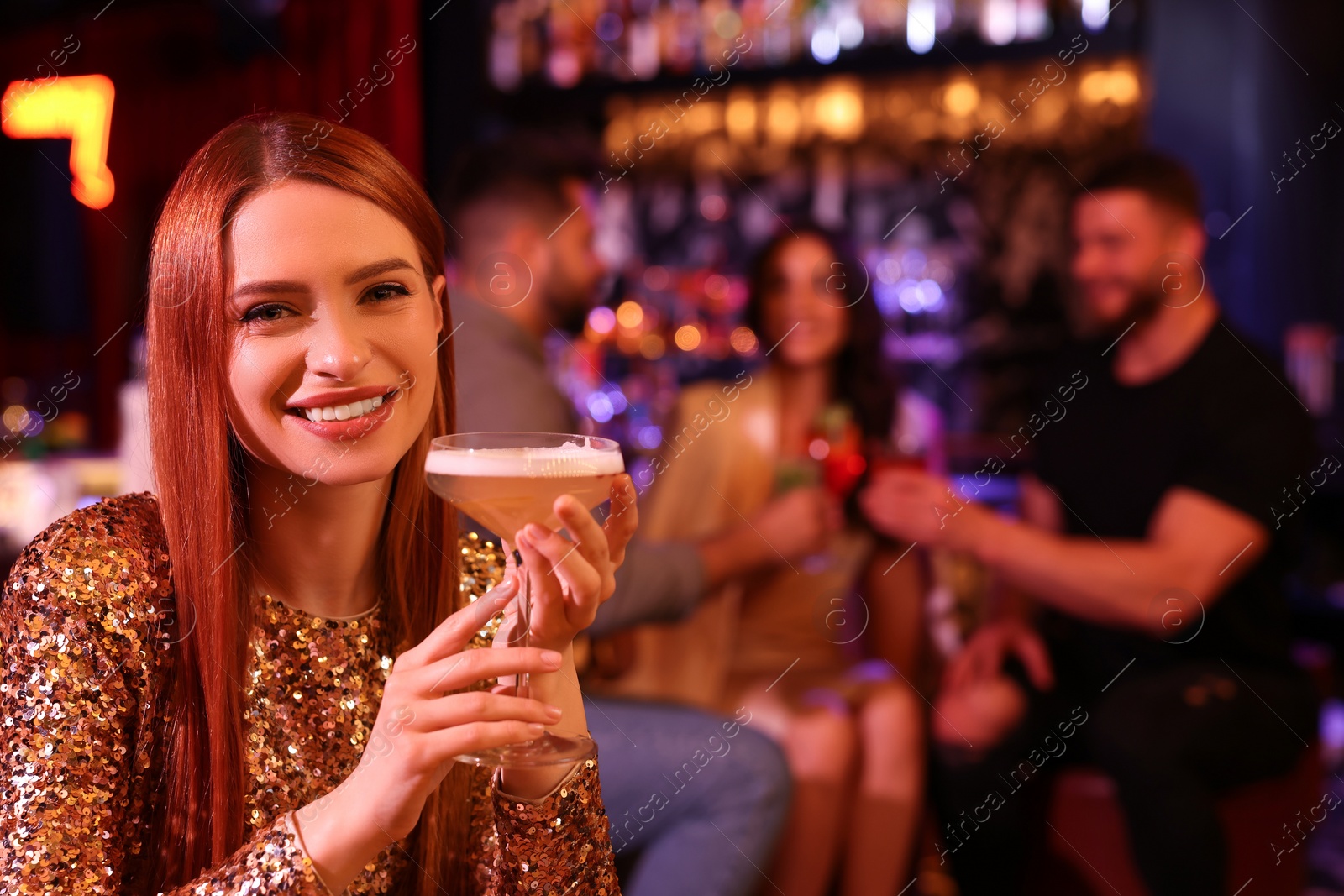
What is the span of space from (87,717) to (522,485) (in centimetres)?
42

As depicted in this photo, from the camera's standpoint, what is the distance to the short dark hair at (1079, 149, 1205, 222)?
2695 millimetres

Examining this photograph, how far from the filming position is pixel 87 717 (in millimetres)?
978

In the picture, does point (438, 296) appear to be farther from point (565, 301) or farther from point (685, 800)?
point (565, 301)

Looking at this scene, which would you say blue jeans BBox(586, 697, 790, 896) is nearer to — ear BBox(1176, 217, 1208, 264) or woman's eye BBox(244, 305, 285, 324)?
woman's eye BBox(244, 305, 285, 324)

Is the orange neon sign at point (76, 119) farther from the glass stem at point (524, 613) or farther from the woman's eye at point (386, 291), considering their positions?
the glass stem at point (524, 613)

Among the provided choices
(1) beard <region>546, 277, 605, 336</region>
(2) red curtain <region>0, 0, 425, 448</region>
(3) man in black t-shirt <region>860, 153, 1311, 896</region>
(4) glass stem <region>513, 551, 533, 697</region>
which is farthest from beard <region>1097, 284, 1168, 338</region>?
(2) red curtain <region>0, 0, 425, 448</region>

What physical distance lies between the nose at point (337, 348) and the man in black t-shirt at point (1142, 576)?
1.77 meters

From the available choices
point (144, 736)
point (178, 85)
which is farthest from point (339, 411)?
point (178, 85)

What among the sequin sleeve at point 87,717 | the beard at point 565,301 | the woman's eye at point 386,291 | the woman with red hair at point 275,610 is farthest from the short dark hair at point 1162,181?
the sequin sleeve at point 87,717

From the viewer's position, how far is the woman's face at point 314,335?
3.25ft

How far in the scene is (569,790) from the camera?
1.15 meters

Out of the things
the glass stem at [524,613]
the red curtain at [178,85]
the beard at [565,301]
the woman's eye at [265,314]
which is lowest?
the glass stem at [524,613]

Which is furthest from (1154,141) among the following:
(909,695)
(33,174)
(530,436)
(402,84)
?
(33,174)

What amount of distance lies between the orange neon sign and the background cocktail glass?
184 inches
